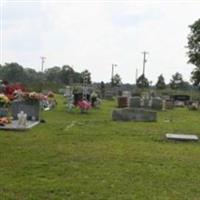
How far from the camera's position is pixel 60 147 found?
13422 mm

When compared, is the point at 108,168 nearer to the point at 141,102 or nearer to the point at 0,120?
the point at 0,120

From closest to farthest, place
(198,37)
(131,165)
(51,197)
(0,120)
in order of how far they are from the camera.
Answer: (51,197)
(131,165)
(0,120)
(198,37)

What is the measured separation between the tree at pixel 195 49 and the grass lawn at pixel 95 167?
55.8m

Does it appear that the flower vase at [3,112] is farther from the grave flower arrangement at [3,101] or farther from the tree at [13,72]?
the tree at [13,72]

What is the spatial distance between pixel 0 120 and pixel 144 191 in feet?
36.0

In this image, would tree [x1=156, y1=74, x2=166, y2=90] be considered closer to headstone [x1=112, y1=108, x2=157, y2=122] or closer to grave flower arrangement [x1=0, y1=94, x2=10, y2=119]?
headstone [x1=112, y1=108, x2=157, y2=122]

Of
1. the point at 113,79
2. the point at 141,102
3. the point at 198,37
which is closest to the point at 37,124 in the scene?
the point at 141,102

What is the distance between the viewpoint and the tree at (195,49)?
7119cm

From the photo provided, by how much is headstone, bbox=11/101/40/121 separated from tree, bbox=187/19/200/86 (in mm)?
50346

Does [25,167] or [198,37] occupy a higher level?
[198,37]

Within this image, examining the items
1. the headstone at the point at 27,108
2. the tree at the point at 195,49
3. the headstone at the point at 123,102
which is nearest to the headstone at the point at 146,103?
the headstone at the point at 123,102

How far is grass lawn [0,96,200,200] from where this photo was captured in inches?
321

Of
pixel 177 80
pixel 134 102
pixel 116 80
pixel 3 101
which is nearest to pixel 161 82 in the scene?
pixel 177 80

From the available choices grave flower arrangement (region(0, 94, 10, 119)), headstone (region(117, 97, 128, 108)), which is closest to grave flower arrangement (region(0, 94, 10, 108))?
grave flower arrangement (region(0, 94, 10, 119))
